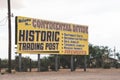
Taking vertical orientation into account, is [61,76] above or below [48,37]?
below

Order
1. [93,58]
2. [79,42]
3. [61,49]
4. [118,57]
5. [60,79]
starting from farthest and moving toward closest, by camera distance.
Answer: [118,57]
[93,58]
[79,42]
[61,49]
[60,79]

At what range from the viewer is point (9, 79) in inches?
1223

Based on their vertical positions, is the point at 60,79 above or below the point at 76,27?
below

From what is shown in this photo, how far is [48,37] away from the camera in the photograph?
45469 millimetres

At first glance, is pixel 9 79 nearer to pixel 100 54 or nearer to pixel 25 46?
pixel 25 46

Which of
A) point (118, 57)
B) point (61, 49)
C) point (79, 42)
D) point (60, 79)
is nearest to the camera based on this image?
point (60, 79)

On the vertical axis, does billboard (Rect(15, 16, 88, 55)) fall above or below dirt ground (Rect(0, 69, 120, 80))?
above

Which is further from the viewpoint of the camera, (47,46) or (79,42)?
(79,42)

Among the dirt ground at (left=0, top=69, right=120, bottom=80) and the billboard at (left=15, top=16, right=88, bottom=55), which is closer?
the dirt ground at (left=0, top=69, right=120, bottom=80)

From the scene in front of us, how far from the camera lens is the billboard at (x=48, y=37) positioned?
141 ft

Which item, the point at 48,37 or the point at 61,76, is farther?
the point at 48,37

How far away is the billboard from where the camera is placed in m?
43.1

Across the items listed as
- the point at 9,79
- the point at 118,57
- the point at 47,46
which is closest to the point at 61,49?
the point at 47,46

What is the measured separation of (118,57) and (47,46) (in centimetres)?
3631
